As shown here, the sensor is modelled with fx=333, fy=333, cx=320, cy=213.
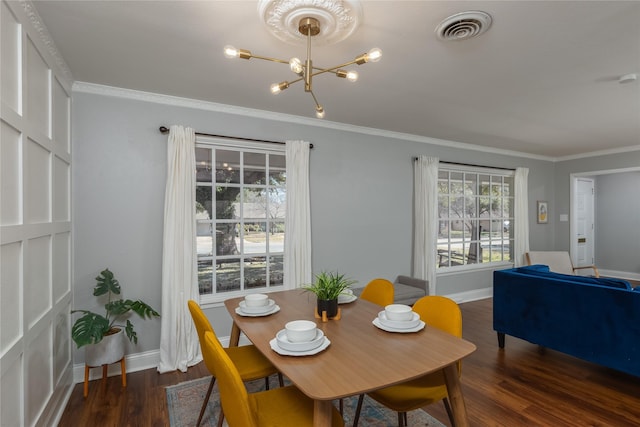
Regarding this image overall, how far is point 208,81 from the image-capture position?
9.29ft

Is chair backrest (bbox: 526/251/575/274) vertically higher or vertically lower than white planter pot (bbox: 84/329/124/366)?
higher

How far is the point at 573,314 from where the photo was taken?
2840 mm

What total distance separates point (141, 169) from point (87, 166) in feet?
1.36

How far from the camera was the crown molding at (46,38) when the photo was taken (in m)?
1.80

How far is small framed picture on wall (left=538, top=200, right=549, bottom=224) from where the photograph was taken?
6.33 meters

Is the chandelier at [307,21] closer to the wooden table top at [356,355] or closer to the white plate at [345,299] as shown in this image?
the wooden table top at [356,355]

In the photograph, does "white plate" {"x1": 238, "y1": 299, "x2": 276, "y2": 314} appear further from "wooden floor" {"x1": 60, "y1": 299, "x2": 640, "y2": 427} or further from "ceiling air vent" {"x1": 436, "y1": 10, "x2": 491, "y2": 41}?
"ceiling air vent" {"x1": 436, "y1": 10, "x2": 491, "y2": 41}

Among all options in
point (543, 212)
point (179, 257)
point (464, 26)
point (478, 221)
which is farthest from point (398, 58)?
point (543, 212)

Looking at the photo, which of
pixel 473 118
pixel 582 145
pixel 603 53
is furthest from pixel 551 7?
pixel 582 145

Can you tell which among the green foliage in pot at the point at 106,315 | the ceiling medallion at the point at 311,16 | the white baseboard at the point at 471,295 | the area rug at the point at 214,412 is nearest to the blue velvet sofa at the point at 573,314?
the area rug at the point at 214,412

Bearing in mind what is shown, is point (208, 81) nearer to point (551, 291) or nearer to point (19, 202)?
point (19, 202)

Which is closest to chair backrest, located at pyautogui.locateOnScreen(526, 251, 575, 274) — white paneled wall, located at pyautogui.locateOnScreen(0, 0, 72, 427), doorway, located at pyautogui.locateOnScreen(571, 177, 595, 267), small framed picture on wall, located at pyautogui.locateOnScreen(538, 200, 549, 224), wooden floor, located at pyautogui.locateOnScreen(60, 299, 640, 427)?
small framed picture on wall, located at pyautogui.locateOnScreen(538, 200, 549, 224)

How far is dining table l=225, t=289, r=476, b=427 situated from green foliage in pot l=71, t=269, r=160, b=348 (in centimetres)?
119

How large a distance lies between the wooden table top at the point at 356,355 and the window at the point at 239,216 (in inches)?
62.9
